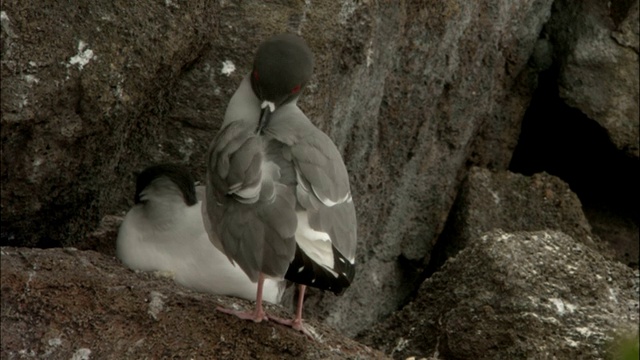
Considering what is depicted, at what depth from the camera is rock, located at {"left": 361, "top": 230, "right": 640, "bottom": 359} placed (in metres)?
6.49

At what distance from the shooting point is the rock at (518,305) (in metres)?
6.49

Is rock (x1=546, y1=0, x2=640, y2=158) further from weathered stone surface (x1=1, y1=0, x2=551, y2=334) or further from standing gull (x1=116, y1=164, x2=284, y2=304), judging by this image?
standing gull (x1=116, y1=164, x2=284, y2=304)

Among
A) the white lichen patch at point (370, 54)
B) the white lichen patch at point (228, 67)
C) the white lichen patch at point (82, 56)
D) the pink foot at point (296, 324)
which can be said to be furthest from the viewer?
the white lichen patch at point (370, 54)

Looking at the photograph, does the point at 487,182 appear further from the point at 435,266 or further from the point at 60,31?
the point at 60,31

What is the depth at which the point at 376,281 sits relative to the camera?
322 inches

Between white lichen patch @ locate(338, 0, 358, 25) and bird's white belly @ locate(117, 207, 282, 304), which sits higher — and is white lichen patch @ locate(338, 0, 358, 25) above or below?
above

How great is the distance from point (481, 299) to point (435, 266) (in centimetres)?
160

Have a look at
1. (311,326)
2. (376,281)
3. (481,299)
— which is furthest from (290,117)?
(376,281)

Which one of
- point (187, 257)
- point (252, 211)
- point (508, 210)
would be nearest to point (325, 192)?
point (252, 211)

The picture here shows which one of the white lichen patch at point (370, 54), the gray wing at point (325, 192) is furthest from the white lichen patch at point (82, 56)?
the white lichen patch at point (370, 54)

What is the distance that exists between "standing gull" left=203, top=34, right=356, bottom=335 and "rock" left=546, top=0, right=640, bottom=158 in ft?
10.3

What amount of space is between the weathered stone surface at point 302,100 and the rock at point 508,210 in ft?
0.56

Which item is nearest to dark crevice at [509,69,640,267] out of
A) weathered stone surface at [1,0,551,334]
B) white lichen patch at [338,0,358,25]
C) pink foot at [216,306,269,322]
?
weathered stone surface at [1,0,551,334]

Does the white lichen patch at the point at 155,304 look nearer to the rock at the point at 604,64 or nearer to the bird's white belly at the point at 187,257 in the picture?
the bird's white belly at the point at 187,257
